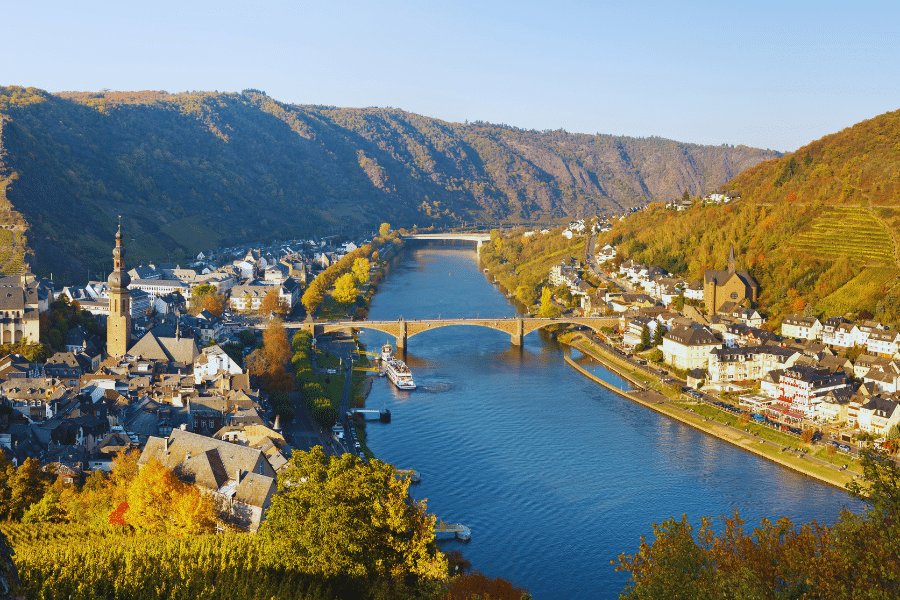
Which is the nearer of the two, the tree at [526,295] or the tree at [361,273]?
the tree at [526,295]

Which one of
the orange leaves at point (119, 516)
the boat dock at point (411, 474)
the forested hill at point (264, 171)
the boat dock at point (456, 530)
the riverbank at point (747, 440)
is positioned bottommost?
the boat dock at point (456, 530)

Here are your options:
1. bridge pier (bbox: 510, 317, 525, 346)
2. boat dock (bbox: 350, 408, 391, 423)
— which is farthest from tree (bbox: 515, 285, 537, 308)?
boat dock (bbox: 350, 408, 391, 423)

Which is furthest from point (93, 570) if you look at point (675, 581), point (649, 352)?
point (649, 352)

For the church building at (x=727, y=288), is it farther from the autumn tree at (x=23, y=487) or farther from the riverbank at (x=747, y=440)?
the autumn tree at (x=23, y=487)

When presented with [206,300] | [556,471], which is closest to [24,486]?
[556,471]

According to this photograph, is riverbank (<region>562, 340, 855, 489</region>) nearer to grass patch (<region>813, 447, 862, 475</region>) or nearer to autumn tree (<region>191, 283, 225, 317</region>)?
grass patch (<region>813, 447, 862, 475</region>)

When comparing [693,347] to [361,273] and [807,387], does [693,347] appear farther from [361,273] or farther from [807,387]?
[361,273]

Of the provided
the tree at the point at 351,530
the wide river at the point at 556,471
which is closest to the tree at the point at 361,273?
the wide river at the point at 556,471
